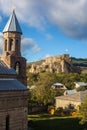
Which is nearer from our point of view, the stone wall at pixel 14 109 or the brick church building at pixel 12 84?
the stone wall at pixel 14 109

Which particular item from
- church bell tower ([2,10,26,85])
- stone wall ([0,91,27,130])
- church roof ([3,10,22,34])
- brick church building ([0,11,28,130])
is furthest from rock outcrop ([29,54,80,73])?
stone wall ([0,91,27,130])

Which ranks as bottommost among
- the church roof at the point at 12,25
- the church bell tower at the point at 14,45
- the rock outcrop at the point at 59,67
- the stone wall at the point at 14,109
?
the stone wall at the point at 14,109

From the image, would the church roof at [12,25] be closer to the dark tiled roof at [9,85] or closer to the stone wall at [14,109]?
the dark tiled roof at [9,85]

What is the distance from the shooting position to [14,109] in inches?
1102

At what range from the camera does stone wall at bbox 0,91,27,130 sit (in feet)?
87.6

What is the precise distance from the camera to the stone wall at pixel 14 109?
1051 inches

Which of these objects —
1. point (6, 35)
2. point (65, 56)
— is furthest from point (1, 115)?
point (65, 56)

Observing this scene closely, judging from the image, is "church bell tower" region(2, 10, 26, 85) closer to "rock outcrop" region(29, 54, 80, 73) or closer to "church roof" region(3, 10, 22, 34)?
"church roof" region(3, 10, 22, 34)

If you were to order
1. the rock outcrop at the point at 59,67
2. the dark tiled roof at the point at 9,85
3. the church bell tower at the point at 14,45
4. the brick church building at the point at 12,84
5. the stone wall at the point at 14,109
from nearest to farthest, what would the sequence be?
the stone wall at the point at 14,109
the brick church building at the point at 12,84
the dark tiled roof at the point at 9,85
the church bell tower at the point at 14,45
the rock outcrop at the point at 59,67

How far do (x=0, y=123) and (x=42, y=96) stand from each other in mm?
29325

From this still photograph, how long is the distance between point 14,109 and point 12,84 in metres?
2.56

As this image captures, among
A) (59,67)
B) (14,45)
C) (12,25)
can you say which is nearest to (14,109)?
(14,45)

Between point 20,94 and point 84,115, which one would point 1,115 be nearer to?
point 20,94

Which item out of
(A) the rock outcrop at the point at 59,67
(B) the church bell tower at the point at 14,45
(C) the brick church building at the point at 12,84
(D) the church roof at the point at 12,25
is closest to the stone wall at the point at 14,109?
(C) the brick church building at the point at 12,84
